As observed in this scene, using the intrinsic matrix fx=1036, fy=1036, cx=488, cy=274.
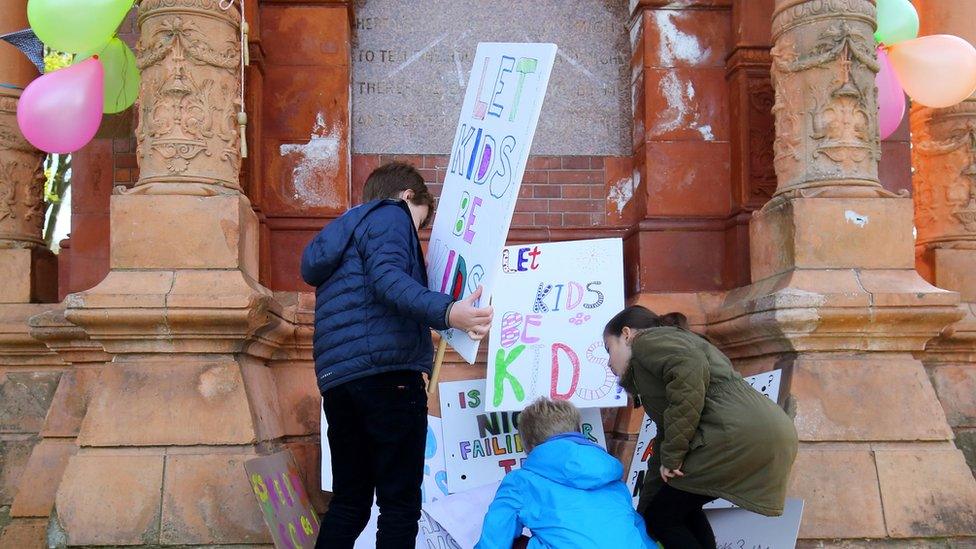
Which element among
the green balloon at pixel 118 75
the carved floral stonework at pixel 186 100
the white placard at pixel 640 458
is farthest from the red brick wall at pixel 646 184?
the white placard at pixel 640 458

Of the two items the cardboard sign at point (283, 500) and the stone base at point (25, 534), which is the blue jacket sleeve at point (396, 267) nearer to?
the cardboard sign at point (283, 500)

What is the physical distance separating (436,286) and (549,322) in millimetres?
1348

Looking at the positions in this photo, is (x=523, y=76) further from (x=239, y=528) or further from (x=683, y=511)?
(x=239, y=528)

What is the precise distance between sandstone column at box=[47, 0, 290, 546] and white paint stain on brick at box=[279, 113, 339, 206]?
78 centimetres

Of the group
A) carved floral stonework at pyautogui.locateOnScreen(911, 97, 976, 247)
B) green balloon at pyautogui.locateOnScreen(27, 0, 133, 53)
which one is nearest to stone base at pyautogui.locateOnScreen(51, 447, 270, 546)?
green balloon at pyautogui.locateOnScreen(27, 0, 133, 53)

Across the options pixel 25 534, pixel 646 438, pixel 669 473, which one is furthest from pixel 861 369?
pixel 25 534

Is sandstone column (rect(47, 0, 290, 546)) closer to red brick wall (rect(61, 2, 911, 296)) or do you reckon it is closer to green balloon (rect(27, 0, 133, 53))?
green balloon (rect(27, 0, 133, 53))

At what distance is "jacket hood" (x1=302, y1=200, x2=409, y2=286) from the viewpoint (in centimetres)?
356

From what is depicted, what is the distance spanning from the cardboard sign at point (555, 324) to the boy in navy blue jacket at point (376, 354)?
1.40 meters

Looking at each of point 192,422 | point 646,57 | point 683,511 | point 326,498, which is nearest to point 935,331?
point 683,511

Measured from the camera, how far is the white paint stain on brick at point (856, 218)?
4.76 meters

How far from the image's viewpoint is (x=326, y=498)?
5.10 meters

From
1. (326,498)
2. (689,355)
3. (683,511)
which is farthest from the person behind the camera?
(326,498)

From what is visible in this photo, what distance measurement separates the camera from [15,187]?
Answer: 575 centimetres
